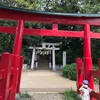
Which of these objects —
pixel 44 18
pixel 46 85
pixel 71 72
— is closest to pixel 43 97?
pixel 44 18

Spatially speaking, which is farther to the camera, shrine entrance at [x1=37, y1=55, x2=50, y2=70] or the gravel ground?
shrine entrance at [x1=37, y1=55, x2=50, y2=70]

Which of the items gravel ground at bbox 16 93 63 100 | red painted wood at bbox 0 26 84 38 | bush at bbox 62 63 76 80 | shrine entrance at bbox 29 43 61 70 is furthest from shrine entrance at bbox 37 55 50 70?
red painted wood at bbox 0 26 84 38

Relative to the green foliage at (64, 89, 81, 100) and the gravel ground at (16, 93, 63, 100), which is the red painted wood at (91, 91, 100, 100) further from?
the gravel ground at (16, 93, 63, 100)

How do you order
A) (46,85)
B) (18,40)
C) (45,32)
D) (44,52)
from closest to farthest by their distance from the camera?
(18,40) < (45,32) < (46,85) < (44,52)

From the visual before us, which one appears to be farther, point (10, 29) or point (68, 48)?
point (68, 48)

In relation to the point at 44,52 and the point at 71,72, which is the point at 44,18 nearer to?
the point at 71,72

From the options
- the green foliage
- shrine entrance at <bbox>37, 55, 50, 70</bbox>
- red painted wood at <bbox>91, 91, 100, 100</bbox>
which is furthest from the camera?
shrine entrance at <bbox>37, 55, 50, 70</bbox>

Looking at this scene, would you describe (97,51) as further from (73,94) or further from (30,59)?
(73,94)

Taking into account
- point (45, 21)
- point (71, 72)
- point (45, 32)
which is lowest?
point (71, 72)

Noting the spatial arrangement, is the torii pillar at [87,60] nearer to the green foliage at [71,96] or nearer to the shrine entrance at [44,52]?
the green foliage at [71,96]

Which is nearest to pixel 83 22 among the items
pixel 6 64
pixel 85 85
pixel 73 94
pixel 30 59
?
pixel 85 85

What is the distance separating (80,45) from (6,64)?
17261 mm

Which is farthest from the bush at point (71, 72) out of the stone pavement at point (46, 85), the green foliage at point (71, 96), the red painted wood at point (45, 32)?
the red painted wood at point (45, 32)

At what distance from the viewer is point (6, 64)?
12.1 feet
